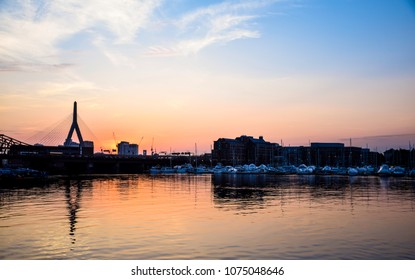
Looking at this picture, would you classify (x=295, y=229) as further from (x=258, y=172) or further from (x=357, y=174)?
(x=258, y=172)

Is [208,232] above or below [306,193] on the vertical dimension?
above

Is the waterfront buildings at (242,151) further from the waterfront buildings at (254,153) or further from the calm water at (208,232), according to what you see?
the calm water at (208,232)

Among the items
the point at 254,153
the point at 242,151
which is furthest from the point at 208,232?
the point at 242,151

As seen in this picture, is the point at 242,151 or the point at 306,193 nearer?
the point at 306,193

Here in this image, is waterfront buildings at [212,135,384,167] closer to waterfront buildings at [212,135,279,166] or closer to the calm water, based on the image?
waterfront buildings at [212,135,279,166]

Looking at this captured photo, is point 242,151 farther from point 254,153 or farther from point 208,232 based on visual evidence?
point 208,232

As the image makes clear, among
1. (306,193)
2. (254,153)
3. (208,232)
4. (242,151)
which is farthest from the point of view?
(242,151)

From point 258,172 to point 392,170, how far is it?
35.5 metres

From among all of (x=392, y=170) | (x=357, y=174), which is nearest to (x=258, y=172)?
(x=357, y=174)

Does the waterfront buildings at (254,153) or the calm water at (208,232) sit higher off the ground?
the waterfront buildings at (254,153)

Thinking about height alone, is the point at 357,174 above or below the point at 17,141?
below

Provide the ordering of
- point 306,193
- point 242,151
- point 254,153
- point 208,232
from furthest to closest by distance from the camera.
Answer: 1. point 242,151
2. point 254,153
3. point 306,193
4. point 208,232

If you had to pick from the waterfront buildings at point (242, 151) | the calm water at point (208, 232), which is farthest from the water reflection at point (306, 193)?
the waterfront buildings at point (242, 151)

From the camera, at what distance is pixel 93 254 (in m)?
13.9
